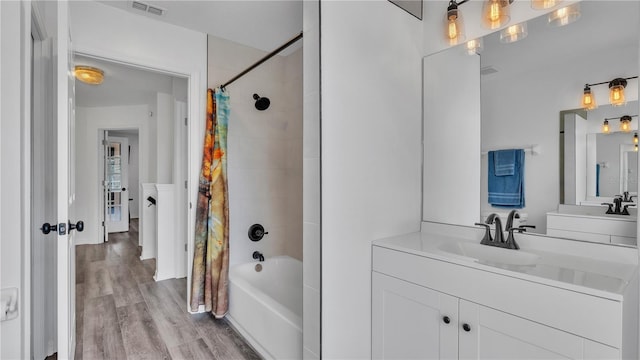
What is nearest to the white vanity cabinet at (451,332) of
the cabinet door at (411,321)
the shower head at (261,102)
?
the cabinet door at (411,321)

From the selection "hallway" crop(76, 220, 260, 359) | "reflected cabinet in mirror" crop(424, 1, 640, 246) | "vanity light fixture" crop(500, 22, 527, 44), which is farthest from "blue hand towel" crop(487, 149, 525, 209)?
"hallway" crop(76, 220, 260, 359)

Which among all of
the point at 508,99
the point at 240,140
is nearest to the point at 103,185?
the point at 240,140

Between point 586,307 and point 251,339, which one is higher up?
point 586,307

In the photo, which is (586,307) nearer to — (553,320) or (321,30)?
(553,320)

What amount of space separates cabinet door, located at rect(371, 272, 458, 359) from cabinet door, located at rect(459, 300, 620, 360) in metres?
0.05

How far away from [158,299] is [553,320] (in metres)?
3.04

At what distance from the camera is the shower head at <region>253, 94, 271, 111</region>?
2.91 m

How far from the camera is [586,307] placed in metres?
1.01

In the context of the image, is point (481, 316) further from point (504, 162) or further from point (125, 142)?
point (125, 142)

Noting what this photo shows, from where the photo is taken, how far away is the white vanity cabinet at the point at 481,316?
101 cm

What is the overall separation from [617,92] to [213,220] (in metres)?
2.51

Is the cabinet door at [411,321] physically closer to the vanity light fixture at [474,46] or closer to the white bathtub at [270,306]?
the white bathtub at [270,306]

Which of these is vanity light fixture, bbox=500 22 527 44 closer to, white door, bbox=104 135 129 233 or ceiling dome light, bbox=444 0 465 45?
ceiling dome light, bbox=444 0 465 45
